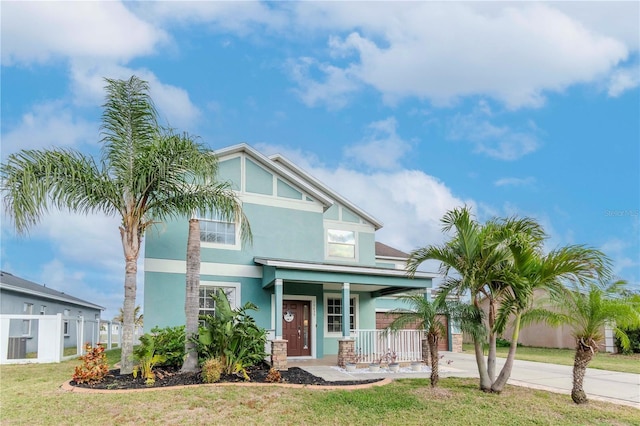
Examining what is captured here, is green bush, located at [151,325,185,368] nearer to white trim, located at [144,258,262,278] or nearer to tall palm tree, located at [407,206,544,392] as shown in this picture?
white trim, located at [144,258,262,278]

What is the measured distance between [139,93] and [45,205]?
140 inches

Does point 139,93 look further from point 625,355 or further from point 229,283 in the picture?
point 625,355

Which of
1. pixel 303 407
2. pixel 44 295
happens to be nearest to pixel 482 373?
pixel 303 407

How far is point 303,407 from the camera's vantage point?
28.1 ft

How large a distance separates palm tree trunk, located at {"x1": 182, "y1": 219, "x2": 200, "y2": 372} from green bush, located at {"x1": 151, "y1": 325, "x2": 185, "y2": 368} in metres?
0.36

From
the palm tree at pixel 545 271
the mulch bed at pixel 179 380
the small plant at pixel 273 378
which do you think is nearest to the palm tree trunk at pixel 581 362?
the palm tree at pixel 545 271

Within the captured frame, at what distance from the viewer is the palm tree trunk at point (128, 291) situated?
11.4 meters

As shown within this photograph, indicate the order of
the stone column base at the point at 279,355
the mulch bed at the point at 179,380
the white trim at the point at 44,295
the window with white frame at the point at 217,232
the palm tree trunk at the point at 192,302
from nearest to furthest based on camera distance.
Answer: the mulch bed at the point at 179,380
the palm tree trunk at the point at 192,302
the stone column base at the point at 279,355
the window with white frame at the point at 217,232
the white trim at the point at 44,295

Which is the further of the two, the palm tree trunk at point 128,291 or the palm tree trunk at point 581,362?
the palm tree trunk at point 128,291

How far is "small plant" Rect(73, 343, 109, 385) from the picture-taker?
34.0 feet

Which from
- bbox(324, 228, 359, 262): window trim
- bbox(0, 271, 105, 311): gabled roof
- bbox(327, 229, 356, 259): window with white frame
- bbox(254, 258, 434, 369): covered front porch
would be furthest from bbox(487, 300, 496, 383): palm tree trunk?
bbox(0, 271, 105, 311): gabled roof

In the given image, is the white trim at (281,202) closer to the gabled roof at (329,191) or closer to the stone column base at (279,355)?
the gabled roof at (329,191)

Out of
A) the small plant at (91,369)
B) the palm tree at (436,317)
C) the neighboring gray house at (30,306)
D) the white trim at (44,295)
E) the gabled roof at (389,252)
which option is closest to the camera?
the palm tree at (436,317)

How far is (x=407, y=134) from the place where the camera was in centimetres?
1569
